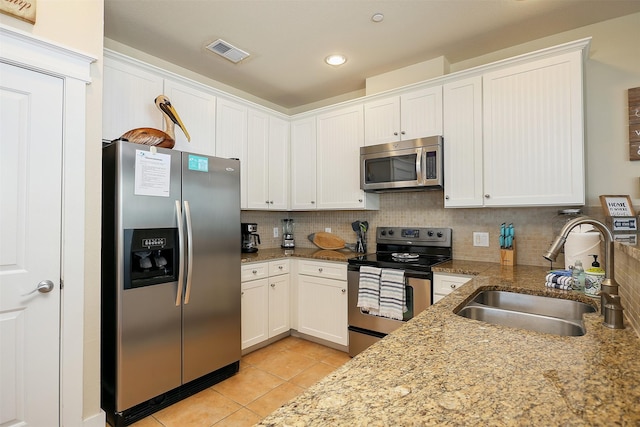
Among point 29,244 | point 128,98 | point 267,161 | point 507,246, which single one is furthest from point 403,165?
point 29,244

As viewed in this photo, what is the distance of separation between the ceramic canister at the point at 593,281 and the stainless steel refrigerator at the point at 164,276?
2.15 meters

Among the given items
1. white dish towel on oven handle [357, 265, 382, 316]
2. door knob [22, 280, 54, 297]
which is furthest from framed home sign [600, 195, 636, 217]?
door knob [22, 280, 54, 297]

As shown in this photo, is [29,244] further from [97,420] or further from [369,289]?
[369,289]

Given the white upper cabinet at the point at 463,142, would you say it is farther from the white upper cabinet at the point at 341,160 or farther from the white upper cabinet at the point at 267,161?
the white upper cabinet at the point at 267,161

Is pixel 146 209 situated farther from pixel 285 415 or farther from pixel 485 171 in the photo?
pixel 485 171

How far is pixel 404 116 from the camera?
2830 mm

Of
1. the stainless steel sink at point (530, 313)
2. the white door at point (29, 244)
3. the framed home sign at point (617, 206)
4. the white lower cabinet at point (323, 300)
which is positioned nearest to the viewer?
the stainless steel sink at point (530, 313)

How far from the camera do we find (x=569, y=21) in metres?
2.31

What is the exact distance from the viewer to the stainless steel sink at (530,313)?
1254 mm

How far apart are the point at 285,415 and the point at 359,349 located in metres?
2.35

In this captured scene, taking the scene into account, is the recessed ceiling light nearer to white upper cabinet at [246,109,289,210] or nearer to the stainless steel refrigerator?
white upper cabinet at [246,109,289,210]

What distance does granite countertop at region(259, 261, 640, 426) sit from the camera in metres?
0.58

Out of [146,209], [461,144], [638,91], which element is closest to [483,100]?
[461,144]

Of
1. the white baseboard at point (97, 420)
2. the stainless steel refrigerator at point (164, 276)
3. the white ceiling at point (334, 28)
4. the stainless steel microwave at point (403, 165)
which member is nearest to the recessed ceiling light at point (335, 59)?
the white ceiling at point (334, 28)
